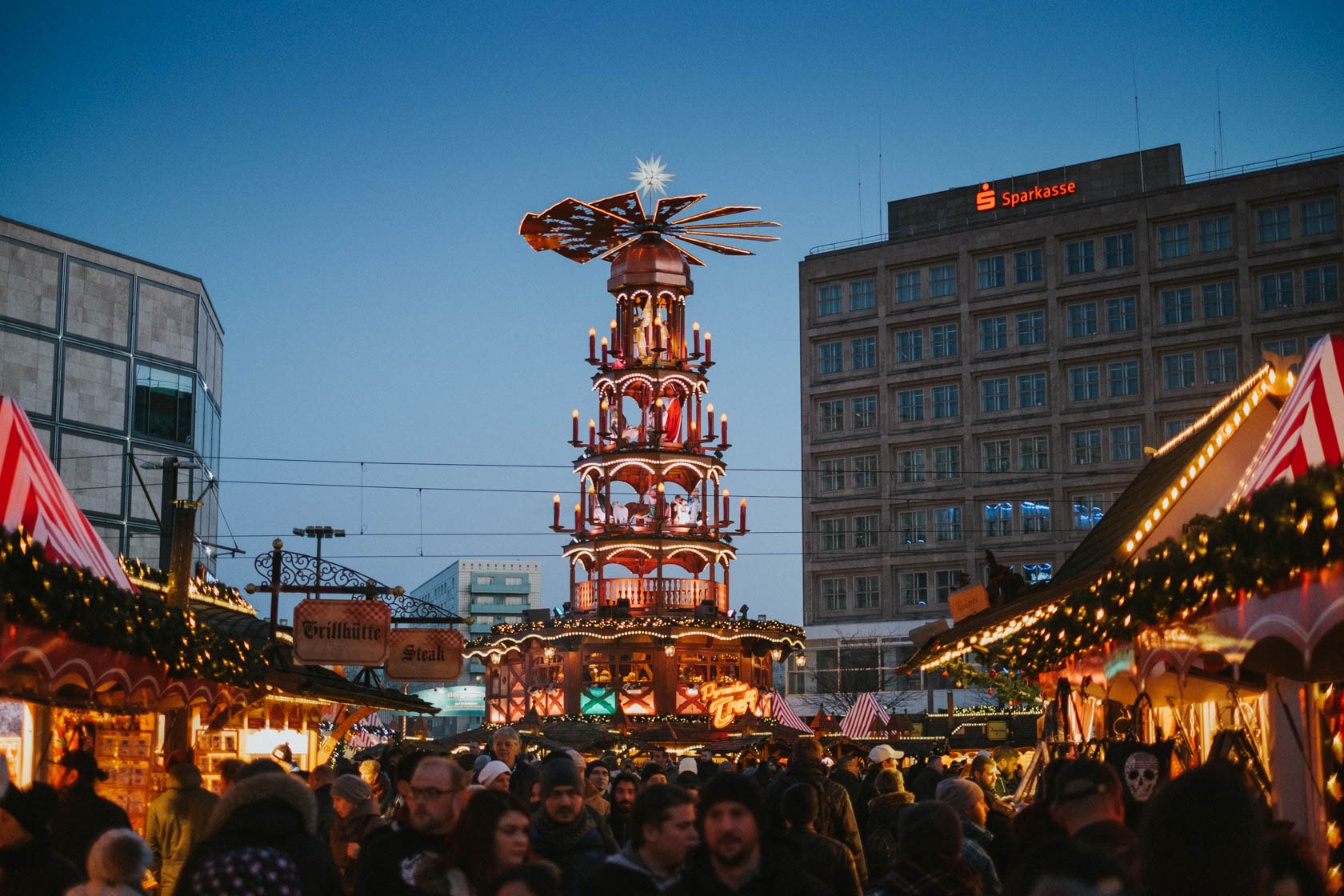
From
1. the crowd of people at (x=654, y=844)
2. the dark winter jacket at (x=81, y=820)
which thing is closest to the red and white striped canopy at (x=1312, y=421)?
the crowd of people at (x=654, y=844)

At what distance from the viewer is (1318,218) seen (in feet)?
231

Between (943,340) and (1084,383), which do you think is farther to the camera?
(943,340)

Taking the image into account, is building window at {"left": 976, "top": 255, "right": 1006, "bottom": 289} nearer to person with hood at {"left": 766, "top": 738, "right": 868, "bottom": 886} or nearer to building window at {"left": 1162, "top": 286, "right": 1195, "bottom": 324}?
building window at {"left": 1162, "top": 286, "right": 1195, "bottom": 324}

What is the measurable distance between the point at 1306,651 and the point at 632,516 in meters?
40.6

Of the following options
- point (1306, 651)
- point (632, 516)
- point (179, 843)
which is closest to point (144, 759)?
point (179, 843)

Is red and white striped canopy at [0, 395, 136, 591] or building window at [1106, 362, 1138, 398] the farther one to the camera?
building window at [1106, 362, 1138, 398]

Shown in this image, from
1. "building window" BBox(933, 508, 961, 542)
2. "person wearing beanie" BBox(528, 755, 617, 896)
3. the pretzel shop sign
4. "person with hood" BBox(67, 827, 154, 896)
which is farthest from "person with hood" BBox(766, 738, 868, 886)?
"building window" BBox(933, 508, 961, 542)

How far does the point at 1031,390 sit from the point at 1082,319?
4045 mm

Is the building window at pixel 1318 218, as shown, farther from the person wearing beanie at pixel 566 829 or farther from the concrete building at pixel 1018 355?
the person wearing beanie at pixel 566 829

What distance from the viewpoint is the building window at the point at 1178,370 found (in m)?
72.9

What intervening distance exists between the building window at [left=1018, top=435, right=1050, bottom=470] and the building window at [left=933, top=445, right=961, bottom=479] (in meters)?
2.90

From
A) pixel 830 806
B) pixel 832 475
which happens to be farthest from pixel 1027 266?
A: pixel 830 806

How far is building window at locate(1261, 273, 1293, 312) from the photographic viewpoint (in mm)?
70875

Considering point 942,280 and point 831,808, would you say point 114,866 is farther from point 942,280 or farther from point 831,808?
point 942,280
